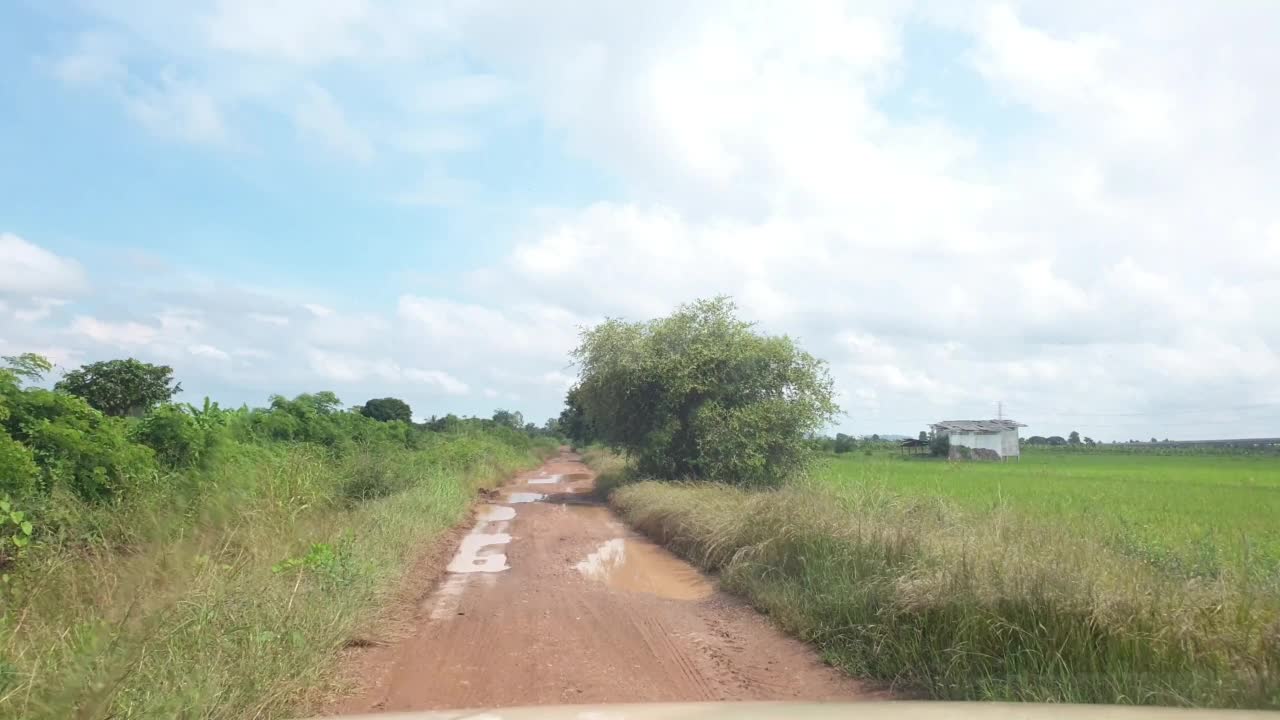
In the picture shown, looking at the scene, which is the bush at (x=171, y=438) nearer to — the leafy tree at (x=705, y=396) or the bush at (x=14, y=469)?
the bush at (x=14, y=469)

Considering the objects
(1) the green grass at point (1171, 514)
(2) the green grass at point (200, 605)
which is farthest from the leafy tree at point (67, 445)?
(1) the green grass at point (1171, 514)

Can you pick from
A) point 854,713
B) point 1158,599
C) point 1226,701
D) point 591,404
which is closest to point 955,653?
point 1158,599

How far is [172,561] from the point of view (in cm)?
683

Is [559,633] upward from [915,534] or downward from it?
downward

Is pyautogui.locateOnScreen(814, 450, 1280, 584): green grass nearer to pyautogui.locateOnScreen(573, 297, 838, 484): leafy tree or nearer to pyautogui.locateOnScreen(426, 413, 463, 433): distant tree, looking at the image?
pyautogui.locateOnScreen(573, 297, 838, 484): leafy tree

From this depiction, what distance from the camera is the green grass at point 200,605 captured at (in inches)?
185

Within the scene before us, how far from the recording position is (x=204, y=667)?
17.5ft

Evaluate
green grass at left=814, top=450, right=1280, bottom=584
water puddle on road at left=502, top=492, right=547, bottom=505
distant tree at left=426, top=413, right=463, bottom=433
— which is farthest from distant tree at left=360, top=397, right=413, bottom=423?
green grass at left=814, top=450, right=1280, bottom=584

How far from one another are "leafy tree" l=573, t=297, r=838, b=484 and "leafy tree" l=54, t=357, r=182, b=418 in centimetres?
1218

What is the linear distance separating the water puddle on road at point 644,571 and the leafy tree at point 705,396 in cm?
669

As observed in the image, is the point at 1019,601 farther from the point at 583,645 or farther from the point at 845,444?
the point at 845,444

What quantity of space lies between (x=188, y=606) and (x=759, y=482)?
1811 centimetres

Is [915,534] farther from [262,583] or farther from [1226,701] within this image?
[262,583]

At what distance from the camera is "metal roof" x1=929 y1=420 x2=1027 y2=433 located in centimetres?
6425
